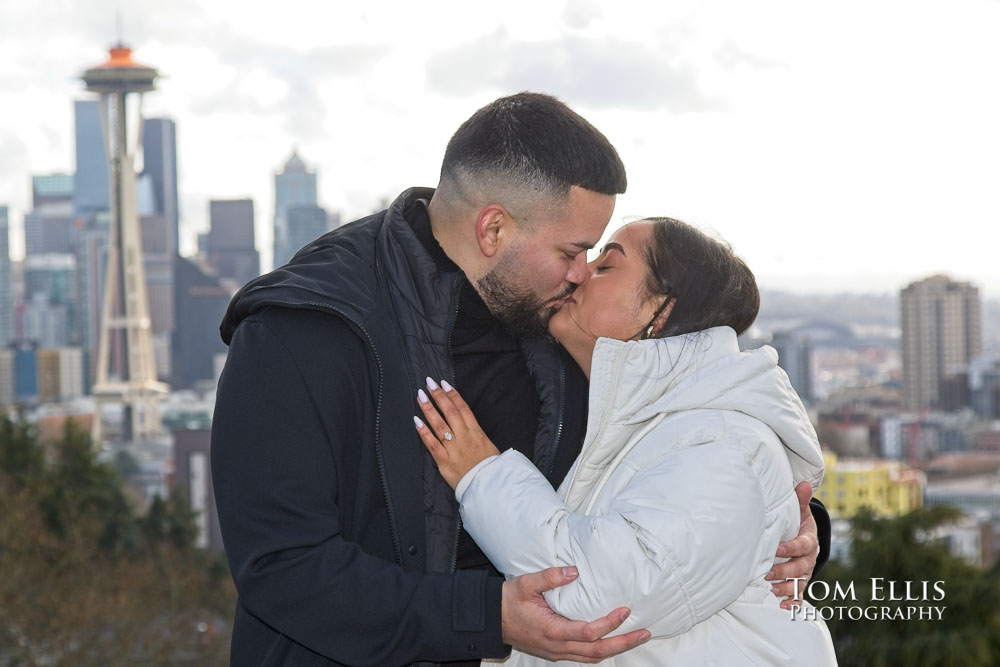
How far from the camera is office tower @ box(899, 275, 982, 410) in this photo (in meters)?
62.7

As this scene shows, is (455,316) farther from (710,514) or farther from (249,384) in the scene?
(710,514)

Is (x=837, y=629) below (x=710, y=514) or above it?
below

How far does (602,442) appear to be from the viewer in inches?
60.6

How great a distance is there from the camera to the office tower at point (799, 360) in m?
62.7

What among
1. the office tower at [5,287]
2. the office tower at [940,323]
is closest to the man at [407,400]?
the office tower at [940,323]

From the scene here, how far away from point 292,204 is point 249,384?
239 ft

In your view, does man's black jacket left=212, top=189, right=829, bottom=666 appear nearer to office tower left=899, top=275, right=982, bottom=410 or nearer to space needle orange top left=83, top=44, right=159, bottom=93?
space needle orange top left=83, top=44, right=159, bottom=93

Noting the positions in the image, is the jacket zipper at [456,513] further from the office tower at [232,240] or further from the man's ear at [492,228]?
the office tower at [232,240]

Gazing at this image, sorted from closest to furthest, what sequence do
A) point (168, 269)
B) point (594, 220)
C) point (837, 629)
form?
point (594, 220) < point (837, 629) < point (168, 269)

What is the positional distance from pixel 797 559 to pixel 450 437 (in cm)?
53

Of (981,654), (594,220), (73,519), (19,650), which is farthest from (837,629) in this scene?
(73,519)

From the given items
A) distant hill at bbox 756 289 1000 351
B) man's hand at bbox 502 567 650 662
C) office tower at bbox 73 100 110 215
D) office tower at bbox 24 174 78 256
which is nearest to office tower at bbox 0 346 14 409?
office tower at bbox 24 174 78 256

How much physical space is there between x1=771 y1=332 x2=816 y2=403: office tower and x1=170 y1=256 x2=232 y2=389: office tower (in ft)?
104

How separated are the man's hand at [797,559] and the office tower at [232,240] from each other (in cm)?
7187
